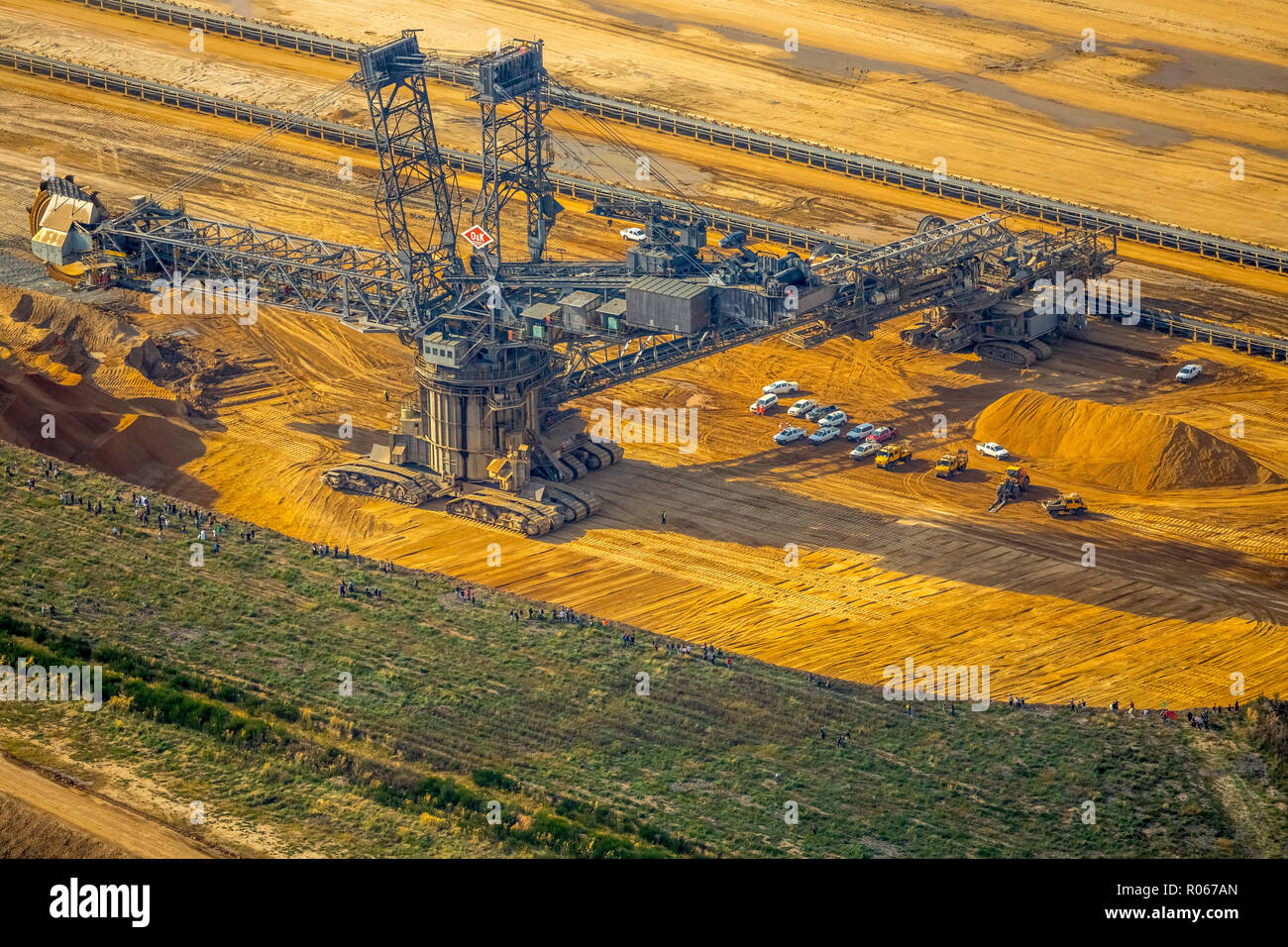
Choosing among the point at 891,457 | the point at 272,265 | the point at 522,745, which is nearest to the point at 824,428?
the point at 891,457

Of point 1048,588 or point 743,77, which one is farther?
point 743,77

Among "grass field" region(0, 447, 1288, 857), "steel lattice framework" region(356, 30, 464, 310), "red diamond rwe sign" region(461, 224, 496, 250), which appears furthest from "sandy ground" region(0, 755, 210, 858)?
"steel lattice framework" region(356, 30, 464, 310)

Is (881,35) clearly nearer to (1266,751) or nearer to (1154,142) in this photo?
(1154,142)

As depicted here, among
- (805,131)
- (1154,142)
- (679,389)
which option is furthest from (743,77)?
(679,389)

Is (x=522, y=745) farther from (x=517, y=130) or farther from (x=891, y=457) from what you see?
(x=517, y=130)

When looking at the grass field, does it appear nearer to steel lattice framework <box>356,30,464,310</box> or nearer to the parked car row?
steel lattice framework <box>356,30,464,310</box>
